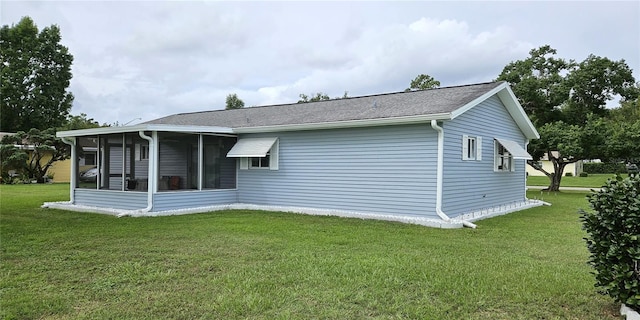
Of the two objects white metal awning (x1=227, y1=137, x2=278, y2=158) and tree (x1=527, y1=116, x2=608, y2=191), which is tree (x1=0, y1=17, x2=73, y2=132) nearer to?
Answer: white metal awning (x1=227, y1=137, x2=278, y2=158)

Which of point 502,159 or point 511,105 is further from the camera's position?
point 502,159

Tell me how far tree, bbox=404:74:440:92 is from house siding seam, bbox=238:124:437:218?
22758 mm

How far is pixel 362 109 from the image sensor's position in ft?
40.1

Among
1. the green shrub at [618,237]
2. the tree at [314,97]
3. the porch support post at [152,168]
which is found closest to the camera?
the green shrub at [618,237]

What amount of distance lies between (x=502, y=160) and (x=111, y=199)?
461 inches

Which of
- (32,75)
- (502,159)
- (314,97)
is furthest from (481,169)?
(32,75)

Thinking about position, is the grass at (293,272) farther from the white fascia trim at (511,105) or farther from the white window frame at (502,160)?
the white window frame at (502,160)

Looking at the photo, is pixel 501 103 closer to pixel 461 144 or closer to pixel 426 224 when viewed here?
pixel 461 144

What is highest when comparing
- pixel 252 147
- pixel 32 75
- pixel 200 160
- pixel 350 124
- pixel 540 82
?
pixel 32 75

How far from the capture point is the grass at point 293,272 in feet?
13.8

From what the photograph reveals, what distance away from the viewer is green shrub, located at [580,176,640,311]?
376 centimetres

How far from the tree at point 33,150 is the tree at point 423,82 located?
24.1 meters

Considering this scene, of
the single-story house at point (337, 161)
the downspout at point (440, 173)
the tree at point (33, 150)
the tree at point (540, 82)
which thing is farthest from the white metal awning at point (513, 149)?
the tree at point (33, 150)

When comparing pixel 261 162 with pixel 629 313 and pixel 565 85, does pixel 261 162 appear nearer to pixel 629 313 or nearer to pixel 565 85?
pixel 629 313
